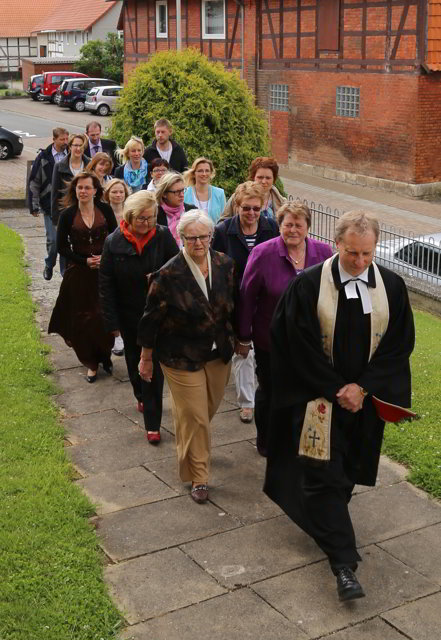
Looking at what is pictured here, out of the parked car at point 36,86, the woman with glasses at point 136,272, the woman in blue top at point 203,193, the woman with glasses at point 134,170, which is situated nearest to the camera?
the woman with glasses at point 136,272

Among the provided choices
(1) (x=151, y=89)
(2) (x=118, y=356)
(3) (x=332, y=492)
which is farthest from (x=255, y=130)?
(3) (x=332, y=492)

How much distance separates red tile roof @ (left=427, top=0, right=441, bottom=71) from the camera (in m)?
24.7

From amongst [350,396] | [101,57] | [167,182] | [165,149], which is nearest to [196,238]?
[350,396]

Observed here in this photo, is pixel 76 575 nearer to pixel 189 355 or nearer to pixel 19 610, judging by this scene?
pixel 19 610

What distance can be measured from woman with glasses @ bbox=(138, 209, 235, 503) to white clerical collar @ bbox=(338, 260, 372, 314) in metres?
1.17

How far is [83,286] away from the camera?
907 centimetres

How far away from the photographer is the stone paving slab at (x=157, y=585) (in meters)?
5.30

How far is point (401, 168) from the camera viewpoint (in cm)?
2600

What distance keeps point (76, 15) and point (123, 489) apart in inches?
2450

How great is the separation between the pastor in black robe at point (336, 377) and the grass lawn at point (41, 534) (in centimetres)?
128

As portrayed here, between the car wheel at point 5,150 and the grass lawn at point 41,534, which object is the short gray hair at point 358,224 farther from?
the car wheel at point 5,150

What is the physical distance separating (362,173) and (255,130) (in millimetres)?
10722

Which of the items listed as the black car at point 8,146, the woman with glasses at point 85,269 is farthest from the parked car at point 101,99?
the woman with glasses at point 85,269

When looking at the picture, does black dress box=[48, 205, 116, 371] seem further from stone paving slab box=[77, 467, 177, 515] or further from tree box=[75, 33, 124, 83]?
tree box=[75, 33, 124, 83]
